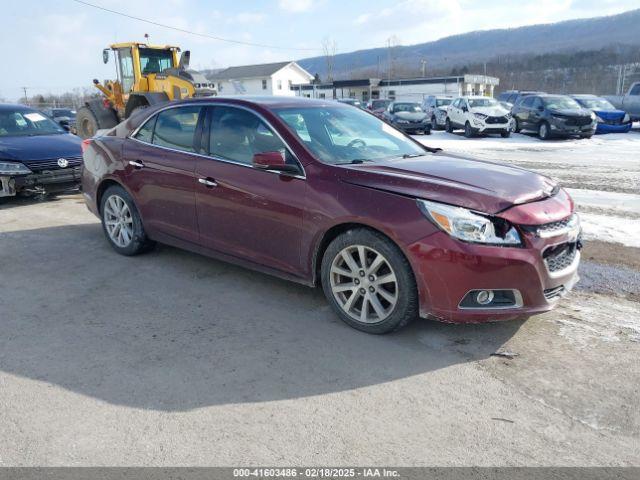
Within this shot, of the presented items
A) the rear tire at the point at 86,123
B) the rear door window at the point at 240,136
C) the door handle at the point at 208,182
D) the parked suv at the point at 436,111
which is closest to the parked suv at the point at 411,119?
the parked suv at the point at 436,111

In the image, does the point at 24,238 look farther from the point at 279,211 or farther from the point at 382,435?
the point at 382,435

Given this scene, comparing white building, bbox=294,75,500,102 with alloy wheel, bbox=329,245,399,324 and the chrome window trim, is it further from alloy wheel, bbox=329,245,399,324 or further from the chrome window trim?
alloy wheel, bbox=329,245,399,324

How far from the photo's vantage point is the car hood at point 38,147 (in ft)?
27.1

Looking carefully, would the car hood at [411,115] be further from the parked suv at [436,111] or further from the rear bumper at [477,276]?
the rear bumper at [477,276]

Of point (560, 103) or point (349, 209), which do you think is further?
point (560, 103)

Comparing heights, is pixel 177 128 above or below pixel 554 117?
above

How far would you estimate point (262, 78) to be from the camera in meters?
73.6

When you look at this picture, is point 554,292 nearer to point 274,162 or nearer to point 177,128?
point 274,162

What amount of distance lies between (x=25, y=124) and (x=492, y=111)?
56.9ft

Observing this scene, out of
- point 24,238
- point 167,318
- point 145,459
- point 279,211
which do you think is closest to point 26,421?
point 145,459

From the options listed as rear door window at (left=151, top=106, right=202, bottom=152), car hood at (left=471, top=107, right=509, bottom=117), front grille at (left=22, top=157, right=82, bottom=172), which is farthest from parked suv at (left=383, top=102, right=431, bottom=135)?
rear door window at (left=151, top=106, right=202, bottom=152)

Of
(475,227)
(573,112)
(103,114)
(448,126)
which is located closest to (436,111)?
(448,126)

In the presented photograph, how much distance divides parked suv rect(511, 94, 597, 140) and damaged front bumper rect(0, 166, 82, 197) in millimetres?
16964

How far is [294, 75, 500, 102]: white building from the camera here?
58781mm
